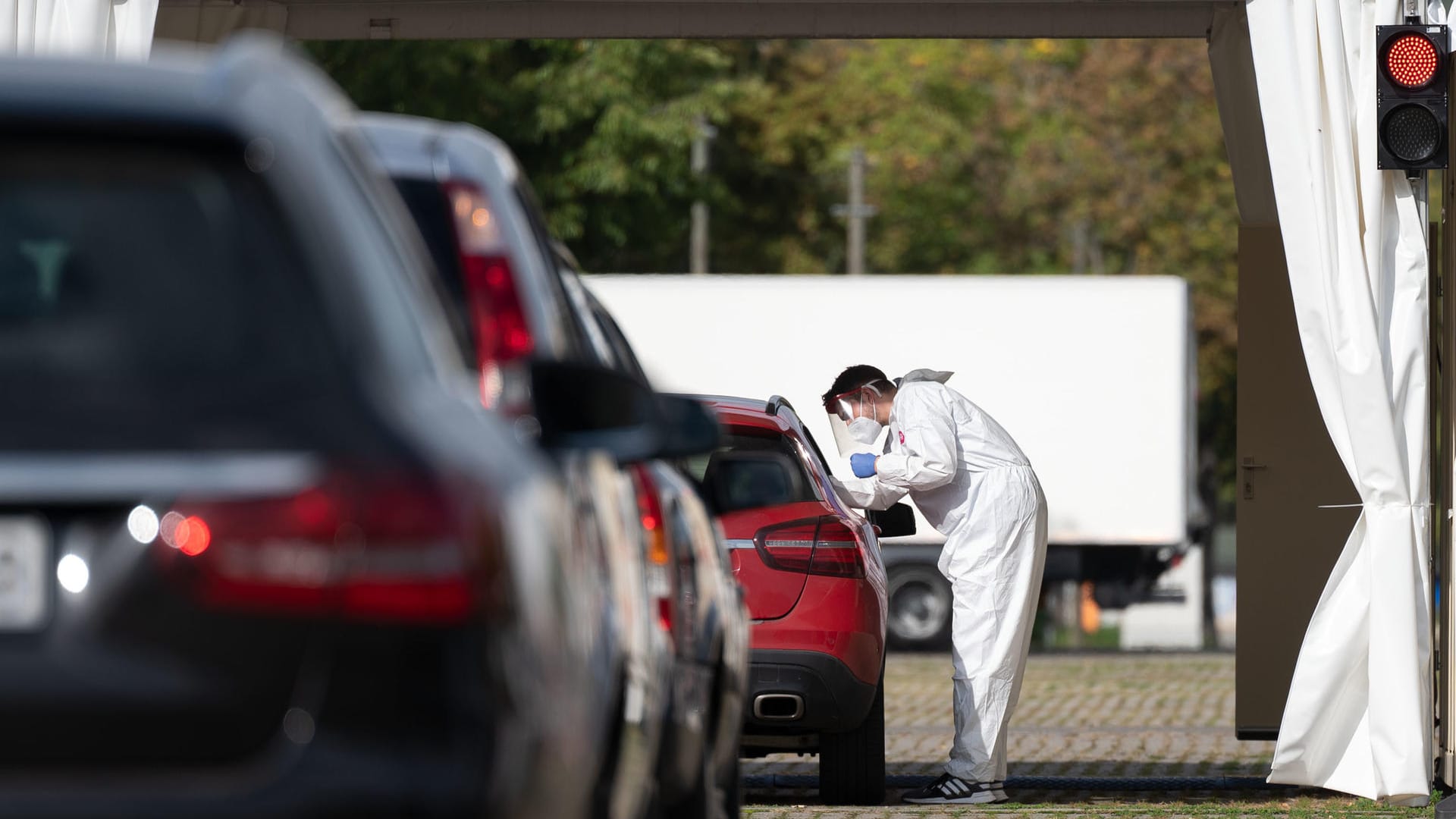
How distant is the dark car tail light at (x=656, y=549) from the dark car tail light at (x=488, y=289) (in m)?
0.56

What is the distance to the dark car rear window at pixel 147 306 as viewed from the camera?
106 inches

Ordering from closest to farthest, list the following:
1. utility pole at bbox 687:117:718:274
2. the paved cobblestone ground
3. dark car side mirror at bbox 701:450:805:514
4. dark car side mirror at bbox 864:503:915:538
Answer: dark car side mirror at bbox 701:450:805:514 < the paved cobblestone ground < dark car side mirror at bbox 864:503:915:538 < utility pole at bbox 687:117:718:274

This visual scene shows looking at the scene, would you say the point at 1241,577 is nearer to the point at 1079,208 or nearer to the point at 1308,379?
the point at 1308,379

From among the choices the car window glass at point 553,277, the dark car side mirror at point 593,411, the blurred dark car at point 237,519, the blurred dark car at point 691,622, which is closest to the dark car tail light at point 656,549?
the blurred dark car at point 691,622

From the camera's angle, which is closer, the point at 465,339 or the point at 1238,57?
the point at 465,339

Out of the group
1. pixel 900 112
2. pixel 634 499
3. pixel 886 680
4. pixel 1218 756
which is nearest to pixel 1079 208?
pixel 900 112

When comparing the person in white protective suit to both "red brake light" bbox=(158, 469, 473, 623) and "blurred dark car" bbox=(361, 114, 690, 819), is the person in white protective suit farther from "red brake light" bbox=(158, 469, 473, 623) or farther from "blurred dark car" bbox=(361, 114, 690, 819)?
"red brake light" bbox=(158, 469, 473, 623)

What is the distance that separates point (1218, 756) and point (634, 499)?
880 cm

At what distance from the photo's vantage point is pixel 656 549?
443cm

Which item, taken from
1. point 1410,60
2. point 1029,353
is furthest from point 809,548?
point 1029,353

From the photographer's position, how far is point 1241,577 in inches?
404

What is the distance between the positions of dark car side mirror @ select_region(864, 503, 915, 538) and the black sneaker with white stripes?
1211mm

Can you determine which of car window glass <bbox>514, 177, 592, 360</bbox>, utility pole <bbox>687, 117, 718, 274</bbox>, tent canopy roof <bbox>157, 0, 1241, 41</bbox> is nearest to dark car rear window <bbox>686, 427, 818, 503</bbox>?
tent canopy roof <bbox>157, 0, 1241, 41</bbox>

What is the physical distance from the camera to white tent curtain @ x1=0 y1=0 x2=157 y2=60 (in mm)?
8898
